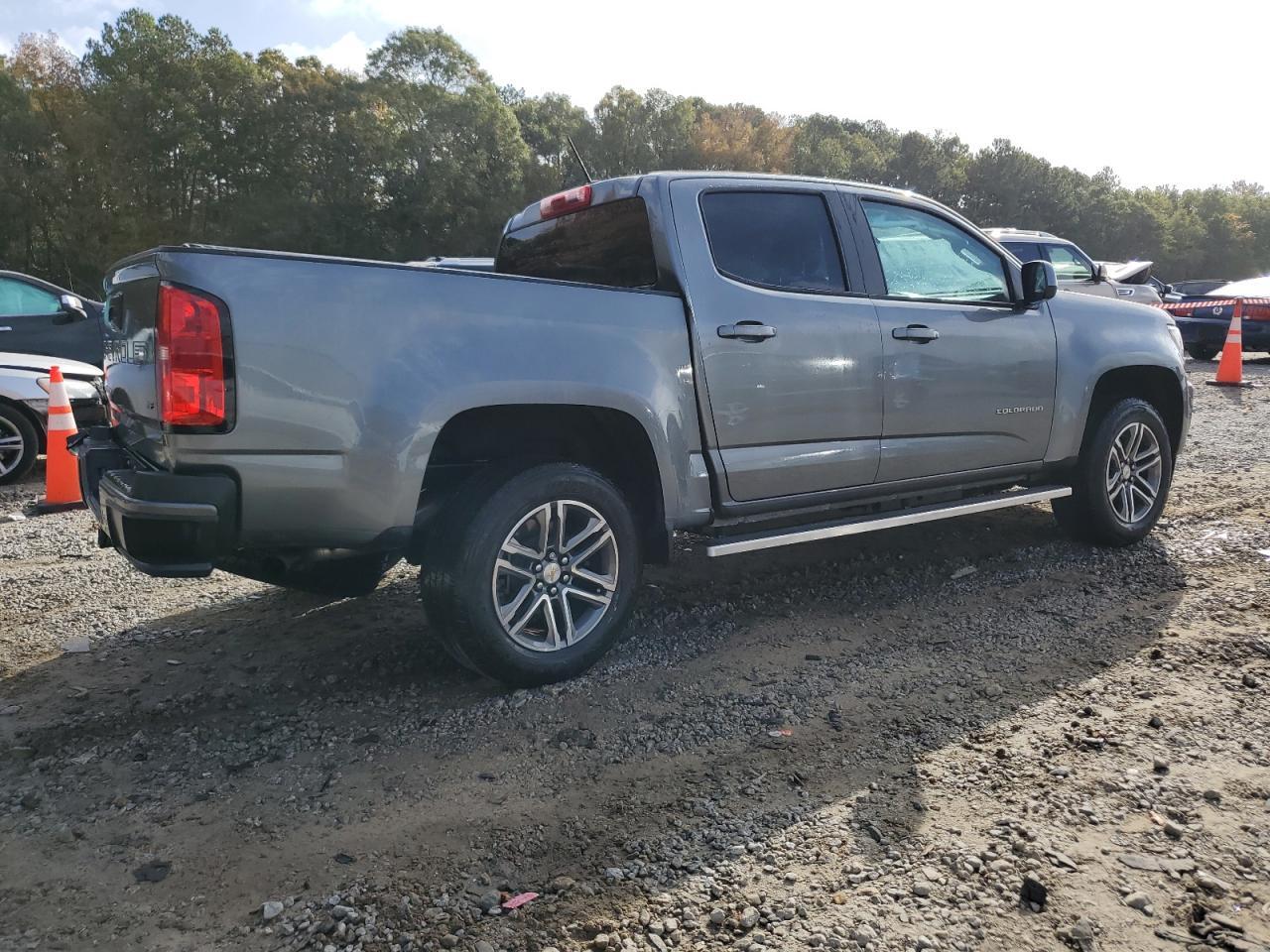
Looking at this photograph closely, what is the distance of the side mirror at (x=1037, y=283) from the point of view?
179 inches

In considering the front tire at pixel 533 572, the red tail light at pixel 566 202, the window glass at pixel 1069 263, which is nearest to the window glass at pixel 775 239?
the red tail light at pixel 566 202

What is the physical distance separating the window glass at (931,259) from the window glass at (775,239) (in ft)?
0.99

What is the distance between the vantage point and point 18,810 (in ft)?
8.54

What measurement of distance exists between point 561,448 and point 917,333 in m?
1.72

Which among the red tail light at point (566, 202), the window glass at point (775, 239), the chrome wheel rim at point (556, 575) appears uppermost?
the red tail light at point (566, 202)

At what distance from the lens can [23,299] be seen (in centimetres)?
897

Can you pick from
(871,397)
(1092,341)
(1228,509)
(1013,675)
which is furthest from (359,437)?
(1228,509)

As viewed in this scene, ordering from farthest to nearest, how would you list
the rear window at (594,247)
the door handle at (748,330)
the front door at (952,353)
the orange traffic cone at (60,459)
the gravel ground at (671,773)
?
the orange traffic cone at (60,459) < the front door at (952,353) < the rear window at (594,247) < the door handle at (748,330) < the gravel ground at (671,773)

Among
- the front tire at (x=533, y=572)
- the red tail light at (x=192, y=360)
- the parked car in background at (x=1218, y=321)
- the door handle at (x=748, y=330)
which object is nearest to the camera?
the red tail light at (x=192, y=360)

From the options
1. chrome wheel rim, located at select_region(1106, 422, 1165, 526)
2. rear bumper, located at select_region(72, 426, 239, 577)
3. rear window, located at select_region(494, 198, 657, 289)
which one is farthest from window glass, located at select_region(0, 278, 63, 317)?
chrome wheel rim, located at select_region(1106, 422, 1165, 526)

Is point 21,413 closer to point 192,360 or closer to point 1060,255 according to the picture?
point 192,360

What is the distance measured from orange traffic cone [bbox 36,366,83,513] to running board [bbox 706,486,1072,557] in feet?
16.7

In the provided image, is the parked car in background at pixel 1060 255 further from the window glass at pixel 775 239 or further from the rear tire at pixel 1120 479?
the window glass at pixel 775 239

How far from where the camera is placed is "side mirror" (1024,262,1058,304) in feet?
15.0
